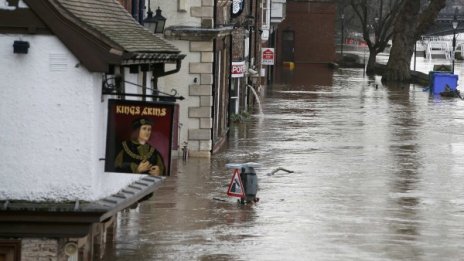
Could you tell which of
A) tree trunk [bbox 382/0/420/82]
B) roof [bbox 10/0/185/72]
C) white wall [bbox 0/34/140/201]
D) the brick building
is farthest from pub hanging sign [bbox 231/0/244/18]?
the brick building

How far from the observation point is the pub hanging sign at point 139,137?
14906 millimetres

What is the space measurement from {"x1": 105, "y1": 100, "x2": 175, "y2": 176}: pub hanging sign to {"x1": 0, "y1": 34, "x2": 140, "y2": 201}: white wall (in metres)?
0.27

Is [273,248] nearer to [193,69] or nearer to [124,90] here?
[124,90]

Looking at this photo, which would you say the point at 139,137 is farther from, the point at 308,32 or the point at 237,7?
the point at 308,32

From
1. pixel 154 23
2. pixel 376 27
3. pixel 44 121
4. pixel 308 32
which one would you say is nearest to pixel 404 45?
pixel 376 27

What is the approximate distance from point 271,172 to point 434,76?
38699 millimetres

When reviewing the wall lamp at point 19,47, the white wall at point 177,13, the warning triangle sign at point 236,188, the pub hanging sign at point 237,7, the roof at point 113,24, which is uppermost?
the pub hanging sign at point 237,7

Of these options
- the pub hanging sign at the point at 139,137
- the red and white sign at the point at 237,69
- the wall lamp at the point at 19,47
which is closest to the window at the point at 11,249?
the pub hanging sign at the point at 139,137

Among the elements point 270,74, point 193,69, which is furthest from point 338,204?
point 270,74

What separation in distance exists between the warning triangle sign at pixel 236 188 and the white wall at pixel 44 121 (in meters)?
10.4

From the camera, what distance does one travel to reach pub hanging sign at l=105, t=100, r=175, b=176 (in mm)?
14906

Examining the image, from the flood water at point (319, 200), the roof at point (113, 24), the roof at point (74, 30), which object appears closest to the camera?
the roof at point (74, 30)

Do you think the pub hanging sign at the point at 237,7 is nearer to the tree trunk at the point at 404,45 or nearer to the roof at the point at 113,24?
the roof at the point at 113,24

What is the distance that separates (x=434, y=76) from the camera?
67875mm
